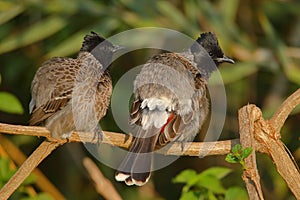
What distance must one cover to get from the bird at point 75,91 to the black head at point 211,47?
0.41 metres

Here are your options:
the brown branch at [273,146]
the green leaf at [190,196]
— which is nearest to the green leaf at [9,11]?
the green leaf at [190,196]

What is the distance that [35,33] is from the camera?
16.3 feet

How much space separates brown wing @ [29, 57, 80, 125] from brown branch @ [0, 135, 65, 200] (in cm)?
114

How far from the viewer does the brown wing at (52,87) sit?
3.64 meters

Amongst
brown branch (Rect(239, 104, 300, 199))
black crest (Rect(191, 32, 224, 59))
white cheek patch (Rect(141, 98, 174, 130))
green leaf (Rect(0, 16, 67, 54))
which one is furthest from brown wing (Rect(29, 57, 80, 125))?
green leaf (Rect(0, 16, 67, 54))

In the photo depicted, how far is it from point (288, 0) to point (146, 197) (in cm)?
151

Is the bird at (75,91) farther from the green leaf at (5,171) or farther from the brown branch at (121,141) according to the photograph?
the green leaf at (5,171)

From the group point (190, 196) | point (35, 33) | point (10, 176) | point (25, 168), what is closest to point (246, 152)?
point (190, 196)

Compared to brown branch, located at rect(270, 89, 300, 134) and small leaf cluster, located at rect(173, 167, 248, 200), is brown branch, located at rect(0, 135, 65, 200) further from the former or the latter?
brown branch, located at rect(270, 89, 300, 134)

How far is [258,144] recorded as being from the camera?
317 cm

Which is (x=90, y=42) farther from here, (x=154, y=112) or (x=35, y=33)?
(x=35, y=33)

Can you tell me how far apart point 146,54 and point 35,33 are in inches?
30.8

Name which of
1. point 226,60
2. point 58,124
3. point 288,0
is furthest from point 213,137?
point 58,124

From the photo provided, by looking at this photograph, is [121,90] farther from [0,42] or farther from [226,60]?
[226,60]
